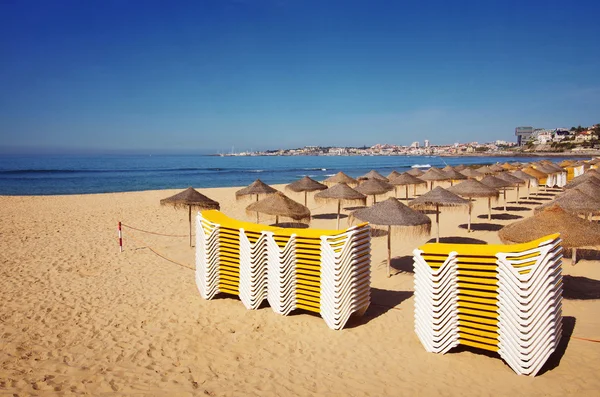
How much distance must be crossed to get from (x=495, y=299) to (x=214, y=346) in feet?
11.7

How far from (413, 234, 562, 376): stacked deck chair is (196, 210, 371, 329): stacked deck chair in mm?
886

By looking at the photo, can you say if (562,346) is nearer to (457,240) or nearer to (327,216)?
(457,240)

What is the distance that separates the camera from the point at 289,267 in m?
5.84

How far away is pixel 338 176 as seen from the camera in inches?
716

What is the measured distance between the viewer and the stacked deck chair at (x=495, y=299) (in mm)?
4125

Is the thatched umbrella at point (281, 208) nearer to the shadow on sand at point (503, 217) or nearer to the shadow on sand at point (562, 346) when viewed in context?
the shadow on sand at point (562, 346)

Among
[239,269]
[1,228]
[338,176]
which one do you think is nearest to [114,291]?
[239,269]

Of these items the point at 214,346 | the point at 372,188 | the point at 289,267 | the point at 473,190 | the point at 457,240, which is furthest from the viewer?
the point at 372,188

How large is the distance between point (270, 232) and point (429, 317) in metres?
2.56

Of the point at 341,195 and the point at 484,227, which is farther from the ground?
the point at 341,195

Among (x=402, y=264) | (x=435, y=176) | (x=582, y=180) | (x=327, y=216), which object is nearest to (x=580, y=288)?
(x=402, y=264)

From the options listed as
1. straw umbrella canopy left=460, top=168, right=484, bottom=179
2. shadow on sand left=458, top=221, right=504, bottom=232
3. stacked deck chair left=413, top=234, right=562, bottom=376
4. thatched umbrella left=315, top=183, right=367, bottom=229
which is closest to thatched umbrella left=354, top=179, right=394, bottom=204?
thatched umbrella left=315, top=183, right=367, bottom=229

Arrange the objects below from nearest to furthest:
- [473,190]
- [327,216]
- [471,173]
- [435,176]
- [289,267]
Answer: [289,267]
[473,190]
[327,216]
[435,176]
[471,173]

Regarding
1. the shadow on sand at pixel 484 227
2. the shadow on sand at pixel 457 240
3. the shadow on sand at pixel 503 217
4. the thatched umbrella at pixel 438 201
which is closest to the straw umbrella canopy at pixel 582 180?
the shadow on sand at pixel 503 217
